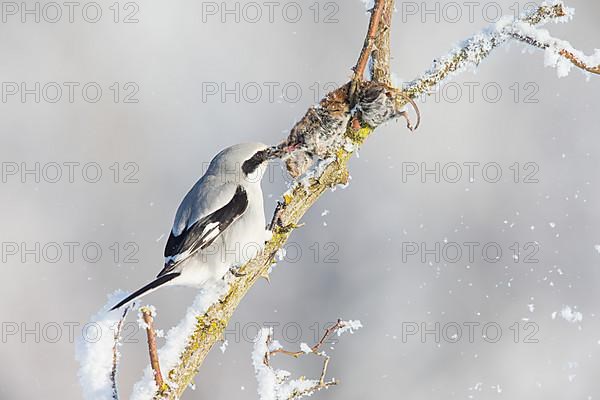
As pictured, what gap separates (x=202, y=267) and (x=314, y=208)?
263 inches

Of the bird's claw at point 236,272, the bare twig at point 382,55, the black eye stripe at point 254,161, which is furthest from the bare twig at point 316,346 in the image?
→ the black eye stripe at point 254,161

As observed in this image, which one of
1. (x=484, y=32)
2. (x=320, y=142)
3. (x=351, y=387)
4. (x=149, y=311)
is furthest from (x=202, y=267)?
(x=351, y=387)

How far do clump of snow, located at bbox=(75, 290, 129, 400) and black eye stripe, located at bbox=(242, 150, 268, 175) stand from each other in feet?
3.56

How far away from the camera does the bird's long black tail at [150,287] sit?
1.91 m

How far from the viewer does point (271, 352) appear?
194 cm

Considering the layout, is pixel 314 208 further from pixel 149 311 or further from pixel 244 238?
pixel 149 311

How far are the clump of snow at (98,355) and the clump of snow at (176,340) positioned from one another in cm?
8

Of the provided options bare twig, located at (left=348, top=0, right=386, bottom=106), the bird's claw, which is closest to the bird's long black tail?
the bird's claw

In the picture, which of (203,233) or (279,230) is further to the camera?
(203,233)

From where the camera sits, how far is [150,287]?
2.29 m

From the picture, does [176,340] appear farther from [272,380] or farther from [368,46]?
[368,46]

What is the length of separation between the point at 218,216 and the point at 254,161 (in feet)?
0.80

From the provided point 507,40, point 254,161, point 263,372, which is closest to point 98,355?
point 263,372

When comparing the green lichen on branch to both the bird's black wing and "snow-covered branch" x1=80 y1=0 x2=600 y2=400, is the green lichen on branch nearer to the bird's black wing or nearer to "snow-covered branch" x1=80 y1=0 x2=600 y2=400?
"snow-covered branch" x1=80 y1=0 x2=600 y2=400
